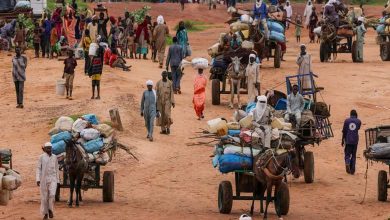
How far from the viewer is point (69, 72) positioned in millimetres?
34750

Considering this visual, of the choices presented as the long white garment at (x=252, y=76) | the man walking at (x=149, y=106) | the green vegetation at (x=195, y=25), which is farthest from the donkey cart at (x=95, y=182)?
the green vegetation at (x=195, y=25)

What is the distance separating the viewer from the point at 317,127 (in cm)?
2625

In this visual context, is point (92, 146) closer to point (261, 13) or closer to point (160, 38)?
point (261, 13)

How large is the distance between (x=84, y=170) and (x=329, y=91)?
56.3ft

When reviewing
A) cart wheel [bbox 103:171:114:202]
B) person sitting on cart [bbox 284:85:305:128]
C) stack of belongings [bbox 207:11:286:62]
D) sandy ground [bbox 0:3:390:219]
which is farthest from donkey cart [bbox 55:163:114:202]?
stack of belongings [bbox 207:11:286:62]

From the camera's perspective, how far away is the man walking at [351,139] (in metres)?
27.2

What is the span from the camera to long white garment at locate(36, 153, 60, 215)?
22016mm

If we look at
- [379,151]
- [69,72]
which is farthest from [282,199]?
[69,72]

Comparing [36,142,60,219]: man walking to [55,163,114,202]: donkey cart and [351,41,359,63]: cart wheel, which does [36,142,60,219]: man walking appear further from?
[351,41,359,63]: cart wheel

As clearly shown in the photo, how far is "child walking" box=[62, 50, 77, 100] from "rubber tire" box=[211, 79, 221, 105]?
3848 mm

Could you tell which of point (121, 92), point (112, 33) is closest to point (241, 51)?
point (121, 92)

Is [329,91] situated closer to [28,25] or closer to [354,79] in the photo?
[354,79]

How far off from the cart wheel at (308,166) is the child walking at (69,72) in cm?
991

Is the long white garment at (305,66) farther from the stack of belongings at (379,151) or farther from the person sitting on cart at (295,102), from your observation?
the stack of belongings at (379,151)
